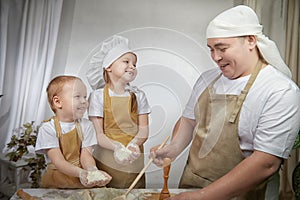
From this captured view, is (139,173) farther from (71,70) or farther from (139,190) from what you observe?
(71,70)

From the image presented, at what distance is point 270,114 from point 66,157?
2.10 ft

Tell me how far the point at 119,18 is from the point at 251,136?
0.56 meters

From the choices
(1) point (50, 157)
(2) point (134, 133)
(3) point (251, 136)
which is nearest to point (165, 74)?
(2) point (134, 133)

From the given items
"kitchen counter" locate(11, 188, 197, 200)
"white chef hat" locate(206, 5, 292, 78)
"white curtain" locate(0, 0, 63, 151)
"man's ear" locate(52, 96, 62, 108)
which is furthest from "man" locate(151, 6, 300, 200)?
"white curtain" locate(0, 0, 63, 151)

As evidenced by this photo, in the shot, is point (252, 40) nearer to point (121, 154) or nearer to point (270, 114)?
point (270, 114)

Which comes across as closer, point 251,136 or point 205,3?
point 251,136

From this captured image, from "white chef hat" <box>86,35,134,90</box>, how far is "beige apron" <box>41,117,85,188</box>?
14 centimetres

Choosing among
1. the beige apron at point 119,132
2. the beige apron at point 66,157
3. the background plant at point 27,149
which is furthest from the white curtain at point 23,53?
the beige apron at point 119,132

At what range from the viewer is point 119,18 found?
130 cm

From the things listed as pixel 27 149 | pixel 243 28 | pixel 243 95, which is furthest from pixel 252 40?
pixel 27 149

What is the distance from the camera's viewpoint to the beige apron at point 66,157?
1256 millimetres

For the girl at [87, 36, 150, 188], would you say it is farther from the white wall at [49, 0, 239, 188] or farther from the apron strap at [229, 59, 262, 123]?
the apron strap at [229, 59, 262, 123]

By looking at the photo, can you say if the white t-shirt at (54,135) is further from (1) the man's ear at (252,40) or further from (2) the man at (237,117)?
(1) the man's ear at (252,40)

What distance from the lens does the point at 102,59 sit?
1.26 m
